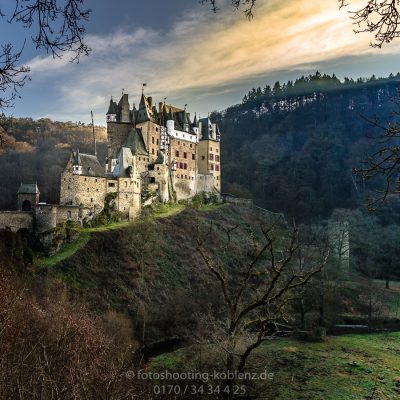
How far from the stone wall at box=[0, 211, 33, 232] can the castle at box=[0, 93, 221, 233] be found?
0.07 metres

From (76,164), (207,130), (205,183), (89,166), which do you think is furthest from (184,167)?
(76,164)

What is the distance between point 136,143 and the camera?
44.6 meters

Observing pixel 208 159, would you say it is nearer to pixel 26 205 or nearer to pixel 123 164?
pixel 123 164

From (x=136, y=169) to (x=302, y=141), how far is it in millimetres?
50840

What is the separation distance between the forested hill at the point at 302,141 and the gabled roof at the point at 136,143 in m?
23.7

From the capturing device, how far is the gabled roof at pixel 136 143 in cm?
4403

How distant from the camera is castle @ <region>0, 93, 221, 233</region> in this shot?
34281 mm

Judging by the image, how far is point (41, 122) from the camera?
76688mm

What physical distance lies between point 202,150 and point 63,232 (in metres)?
28.3

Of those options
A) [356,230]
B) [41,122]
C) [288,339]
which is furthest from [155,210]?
[41,122]

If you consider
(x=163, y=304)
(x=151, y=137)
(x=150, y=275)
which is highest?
(x=151, y=137)

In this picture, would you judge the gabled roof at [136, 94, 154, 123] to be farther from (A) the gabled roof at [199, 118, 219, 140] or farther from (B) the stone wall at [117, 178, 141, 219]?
(A) the gabled roof at [199, 118, 219, 140]

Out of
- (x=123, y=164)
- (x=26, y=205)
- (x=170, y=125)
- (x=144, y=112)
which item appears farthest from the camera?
(x=170, y=125)

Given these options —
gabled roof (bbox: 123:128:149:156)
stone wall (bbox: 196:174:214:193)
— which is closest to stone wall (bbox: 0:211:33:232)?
gabled roof (bbox: 123:128:149:156)
